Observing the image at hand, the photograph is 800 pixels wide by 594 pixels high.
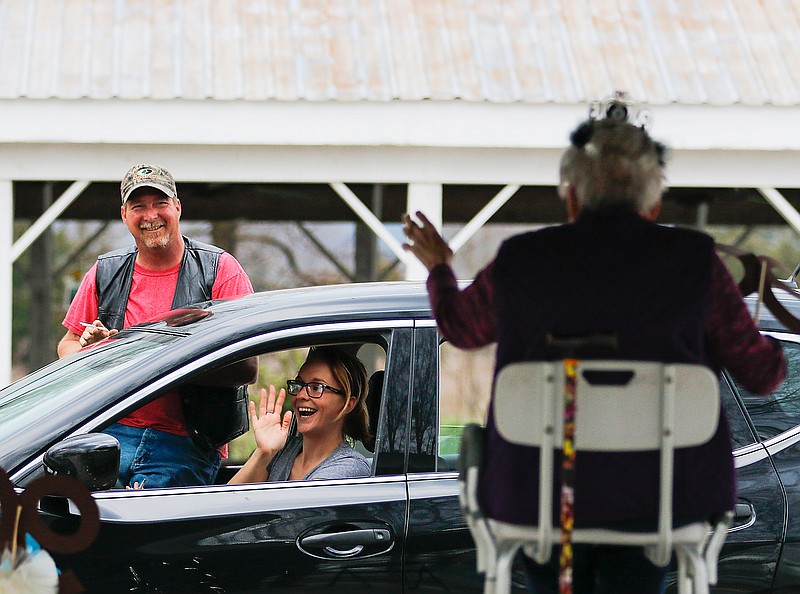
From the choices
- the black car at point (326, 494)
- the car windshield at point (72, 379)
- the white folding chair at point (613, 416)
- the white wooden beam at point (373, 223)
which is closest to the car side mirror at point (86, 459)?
the black car at point (326, 494)

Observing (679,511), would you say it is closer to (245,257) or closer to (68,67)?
(68,67)

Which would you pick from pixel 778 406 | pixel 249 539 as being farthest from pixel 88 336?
pixel 778 406

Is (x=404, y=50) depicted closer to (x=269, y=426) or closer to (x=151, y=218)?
(x=151, y=218)

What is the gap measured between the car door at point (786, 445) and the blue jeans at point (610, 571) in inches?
31.5

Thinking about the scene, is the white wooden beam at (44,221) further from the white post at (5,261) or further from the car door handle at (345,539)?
the car door handle at (345,539)

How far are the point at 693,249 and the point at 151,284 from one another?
8.89 ft

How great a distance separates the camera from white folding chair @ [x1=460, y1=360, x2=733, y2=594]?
2.43m

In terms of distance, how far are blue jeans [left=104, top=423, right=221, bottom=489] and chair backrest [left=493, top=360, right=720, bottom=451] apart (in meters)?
1.57

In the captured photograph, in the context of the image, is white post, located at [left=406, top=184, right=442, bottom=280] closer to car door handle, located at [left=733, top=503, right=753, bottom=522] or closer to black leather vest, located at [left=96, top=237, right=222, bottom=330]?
black leather vest, located at [left=96, top=237, right=222, bottom=330]

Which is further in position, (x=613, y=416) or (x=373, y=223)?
(x=373, y=223)

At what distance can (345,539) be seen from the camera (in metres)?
3.20

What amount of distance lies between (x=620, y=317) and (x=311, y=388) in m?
1.54

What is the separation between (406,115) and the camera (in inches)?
351

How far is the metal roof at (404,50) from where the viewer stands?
9000 millimetres
